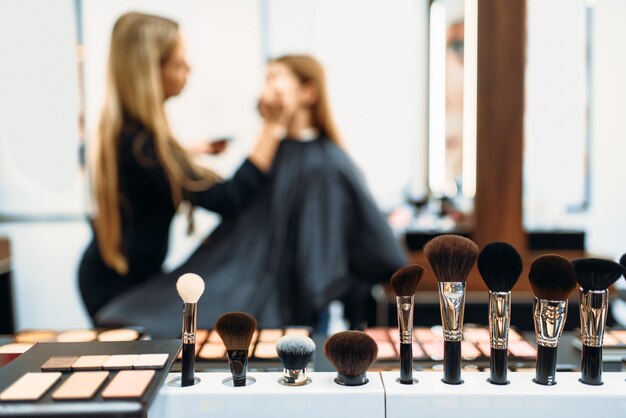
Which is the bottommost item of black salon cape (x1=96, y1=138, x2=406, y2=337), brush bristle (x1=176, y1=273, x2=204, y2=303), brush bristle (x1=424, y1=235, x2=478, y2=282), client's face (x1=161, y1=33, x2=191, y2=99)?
black salon cape (x1=96, y1=138, x2=406, y2=337)

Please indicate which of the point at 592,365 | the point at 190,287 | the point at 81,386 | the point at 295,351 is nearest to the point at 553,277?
the point at 592,365

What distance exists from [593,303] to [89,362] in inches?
23.8

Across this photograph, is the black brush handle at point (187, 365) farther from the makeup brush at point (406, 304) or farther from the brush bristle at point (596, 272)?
the brush bristle at point (596, 272)

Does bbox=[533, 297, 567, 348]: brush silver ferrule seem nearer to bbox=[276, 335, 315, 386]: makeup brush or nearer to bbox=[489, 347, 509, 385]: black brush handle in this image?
bbox=[489, 347, 509, 385]: black brush handle

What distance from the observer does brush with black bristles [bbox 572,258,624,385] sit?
0.66 meters

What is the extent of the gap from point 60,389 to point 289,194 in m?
1.52

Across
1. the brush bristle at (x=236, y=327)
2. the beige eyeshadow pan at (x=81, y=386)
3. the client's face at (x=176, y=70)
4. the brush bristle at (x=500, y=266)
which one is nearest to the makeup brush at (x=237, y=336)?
the brush bristle at (x=236, y=327)

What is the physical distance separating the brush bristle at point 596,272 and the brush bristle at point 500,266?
0.22 feet

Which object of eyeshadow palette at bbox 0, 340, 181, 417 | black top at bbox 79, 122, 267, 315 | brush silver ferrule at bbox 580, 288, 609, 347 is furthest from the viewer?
black top at bbox 79, 122, 267, 315

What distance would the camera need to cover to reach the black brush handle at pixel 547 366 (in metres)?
0.71

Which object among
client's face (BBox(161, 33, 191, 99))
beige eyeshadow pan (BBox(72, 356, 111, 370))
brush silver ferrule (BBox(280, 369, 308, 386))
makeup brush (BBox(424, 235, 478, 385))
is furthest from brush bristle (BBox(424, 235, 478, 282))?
client's face (BBox(161, 33, 191, 99))

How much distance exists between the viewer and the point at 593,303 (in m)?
0.69

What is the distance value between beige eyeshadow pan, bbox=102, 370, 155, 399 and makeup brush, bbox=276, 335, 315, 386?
0.15 metres

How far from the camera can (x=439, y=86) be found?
2152mm
